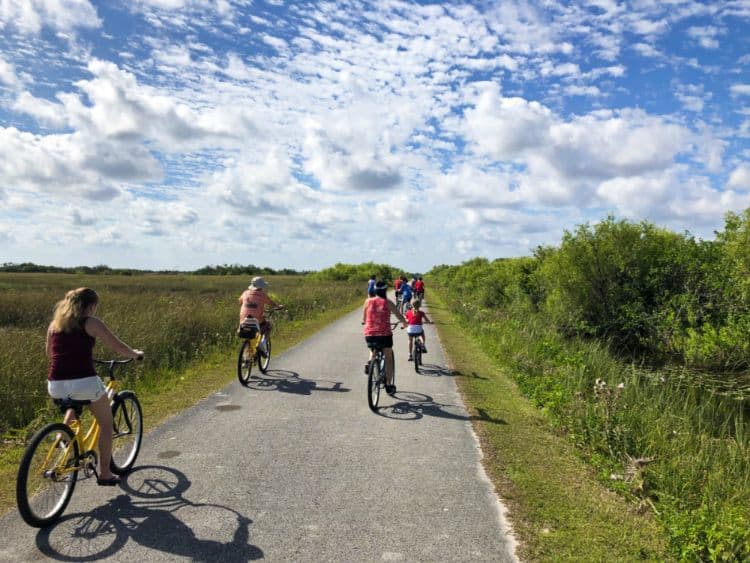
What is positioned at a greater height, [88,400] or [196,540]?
[88,400]

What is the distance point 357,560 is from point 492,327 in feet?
45.5

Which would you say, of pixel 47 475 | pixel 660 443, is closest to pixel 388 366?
pixel 660 443

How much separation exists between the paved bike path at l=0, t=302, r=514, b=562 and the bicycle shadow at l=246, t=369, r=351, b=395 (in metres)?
1.06

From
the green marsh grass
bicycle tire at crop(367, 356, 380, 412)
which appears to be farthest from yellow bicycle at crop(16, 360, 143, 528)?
the green marsh grass

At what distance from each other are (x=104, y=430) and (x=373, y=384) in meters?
4.35

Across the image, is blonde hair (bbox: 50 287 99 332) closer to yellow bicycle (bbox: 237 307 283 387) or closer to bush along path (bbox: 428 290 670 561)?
bush along path (bbox: 428 290 670 561)

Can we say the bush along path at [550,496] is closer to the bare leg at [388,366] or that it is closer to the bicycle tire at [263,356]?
the bare leg at [388,366]

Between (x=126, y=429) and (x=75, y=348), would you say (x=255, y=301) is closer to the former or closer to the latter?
(x=126, y=429)

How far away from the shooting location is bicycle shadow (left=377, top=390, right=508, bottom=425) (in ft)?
25.8

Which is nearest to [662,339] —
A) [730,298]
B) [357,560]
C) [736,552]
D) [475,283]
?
[730,298]

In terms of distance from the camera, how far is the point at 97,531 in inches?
161

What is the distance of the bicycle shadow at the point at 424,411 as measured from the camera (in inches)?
310

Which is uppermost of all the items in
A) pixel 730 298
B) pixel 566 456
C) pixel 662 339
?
pixel 730 298

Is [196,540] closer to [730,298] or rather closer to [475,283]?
[730,298]
